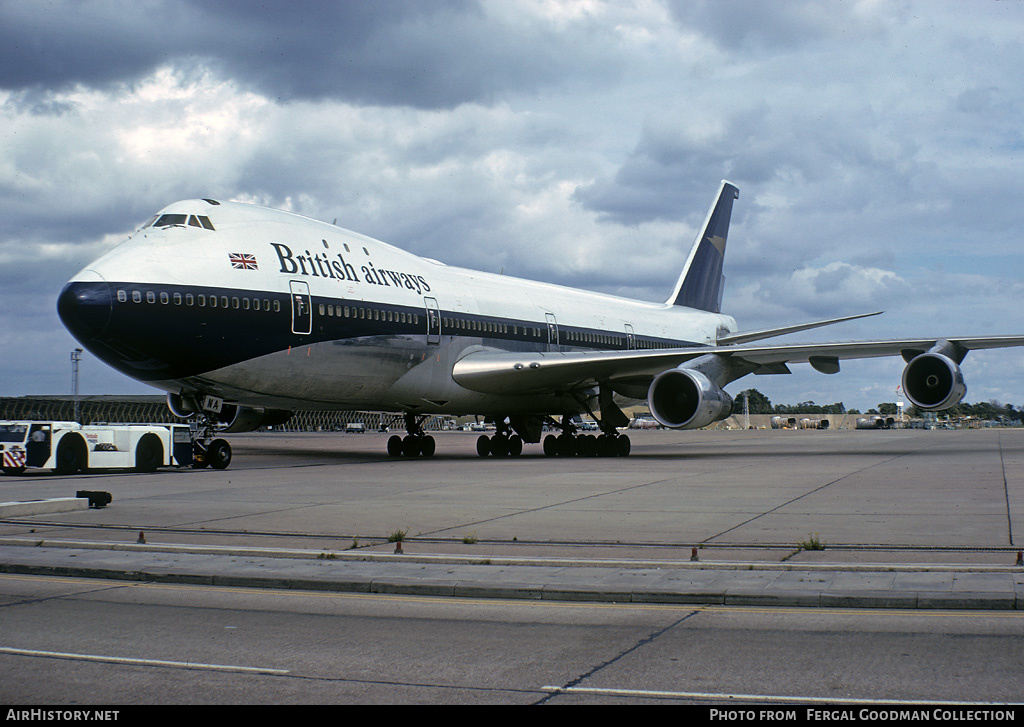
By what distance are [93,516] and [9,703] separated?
816 centimetres

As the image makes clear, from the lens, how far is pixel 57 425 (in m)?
21.3

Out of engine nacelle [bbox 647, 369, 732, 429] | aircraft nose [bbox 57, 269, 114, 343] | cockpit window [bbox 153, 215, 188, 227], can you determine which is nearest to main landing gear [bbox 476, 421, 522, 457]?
engine nacelle [bbox 647, 369, 732, 429]

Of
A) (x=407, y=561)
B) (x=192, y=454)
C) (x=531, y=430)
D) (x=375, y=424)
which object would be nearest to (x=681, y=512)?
(x=407, y=561)

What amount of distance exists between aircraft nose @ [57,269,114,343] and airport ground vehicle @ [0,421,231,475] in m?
4.63

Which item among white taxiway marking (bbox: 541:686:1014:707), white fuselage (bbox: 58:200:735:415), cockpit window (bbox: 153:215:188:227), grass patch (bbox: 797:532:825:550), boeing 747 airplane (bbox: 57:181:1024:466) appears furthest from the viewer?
cockpit window (bbox: 153:215:188:227)

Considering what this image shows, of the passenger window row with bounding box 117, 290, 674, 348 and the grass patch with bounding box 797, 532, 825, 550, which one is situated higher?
the passenger window row with bounding box 117, 290, 674, 348

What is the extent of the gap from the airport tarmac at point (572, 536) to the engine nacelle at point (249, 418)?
569 cm

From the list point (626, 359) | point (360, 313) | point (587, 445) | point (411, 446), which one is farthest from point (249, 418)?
point (626, 359)

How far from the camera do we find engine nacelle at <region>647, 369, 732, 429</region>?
73.7ft

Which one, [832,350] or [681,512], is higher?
[832,350]

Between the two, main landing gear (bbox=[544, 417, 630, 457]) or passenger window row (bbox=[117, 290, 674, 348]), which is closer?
passenger window row (bbox=[117, 290, 674, 348])

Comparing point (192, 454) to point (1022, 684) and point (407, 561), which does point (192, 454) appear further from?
point (1022, 684)

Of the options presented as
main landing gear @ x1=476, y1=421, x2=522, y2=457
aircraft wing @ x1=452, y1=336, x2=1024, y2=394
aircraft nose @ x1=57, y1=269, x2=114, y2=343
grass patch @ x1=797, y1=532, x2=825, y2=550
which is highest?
aircraft nose @ x1=57, y1=269, x2=114, y2=343

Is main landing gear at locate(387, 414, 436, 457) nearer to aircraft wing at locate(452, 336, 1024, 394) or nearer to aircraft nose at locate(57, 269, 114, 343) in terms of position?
aircraft wing at locate(452, 336, 1024, 394)
